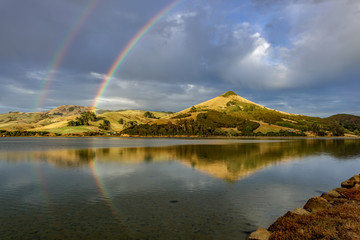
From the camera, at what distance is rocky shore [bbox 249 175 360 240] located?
41.9 ft

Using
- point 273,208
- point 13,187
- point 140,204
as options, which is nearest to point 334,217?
point 273,208

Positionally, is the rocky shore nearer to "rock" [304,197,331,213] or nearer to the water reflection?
"rock" [304,197,331,213]

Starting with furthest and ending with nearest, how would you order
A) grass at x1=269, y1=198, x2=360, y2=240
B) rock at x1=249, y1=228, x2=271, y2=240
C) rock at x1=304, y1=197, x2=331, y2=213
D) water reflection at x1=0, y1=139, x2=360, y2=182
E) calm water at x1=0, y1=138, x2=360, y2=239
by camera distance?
water reflection at x1=0, y1=139, x2=360, y2=182 < rock at x1=304, y1=197, x2=331, y2=213 < calm water at x1=0, y1=138, x2=360, y2=239 < rock at x1=249, y1=228, x2=271, y2=240 < grass at x1=269, y1=198, x2=360, y2=240

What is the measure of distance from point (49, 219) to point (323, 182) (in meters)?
32.4

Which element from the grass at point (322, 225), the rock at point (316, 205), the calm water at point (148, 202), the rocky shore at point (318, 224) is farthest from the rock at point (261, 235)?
the rock at point (316, 205)

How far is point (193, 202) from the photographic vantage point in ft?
70.9

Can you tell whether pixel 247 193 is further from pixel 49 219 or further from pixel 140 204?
pixel 49 219

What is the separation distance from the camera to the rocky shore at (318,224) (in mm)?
12766

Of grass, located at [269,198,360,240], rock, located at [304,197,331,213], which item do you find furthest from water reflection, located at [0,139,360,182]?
grass, located at [269,198,360,240]

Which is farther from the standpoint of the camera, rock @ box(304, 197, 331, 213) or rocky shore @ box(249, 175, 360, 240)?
rock @ box(304, 197, 331, 213)

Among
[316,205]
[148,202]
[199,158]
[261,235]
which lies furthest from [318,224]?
[199,158]

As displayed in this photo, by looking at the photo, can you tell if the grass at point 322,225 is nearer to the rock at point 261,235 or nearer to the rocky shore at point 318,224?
the rocky shore at point 318,224

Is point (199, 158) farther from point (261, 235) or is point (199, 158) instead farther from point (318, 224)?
point (261, 235)

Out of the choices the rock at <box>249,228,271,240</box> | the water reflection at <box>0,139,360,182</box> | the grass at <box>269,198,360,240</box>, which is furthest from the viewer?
the water reflection at <box>0,139,360,182</box>
